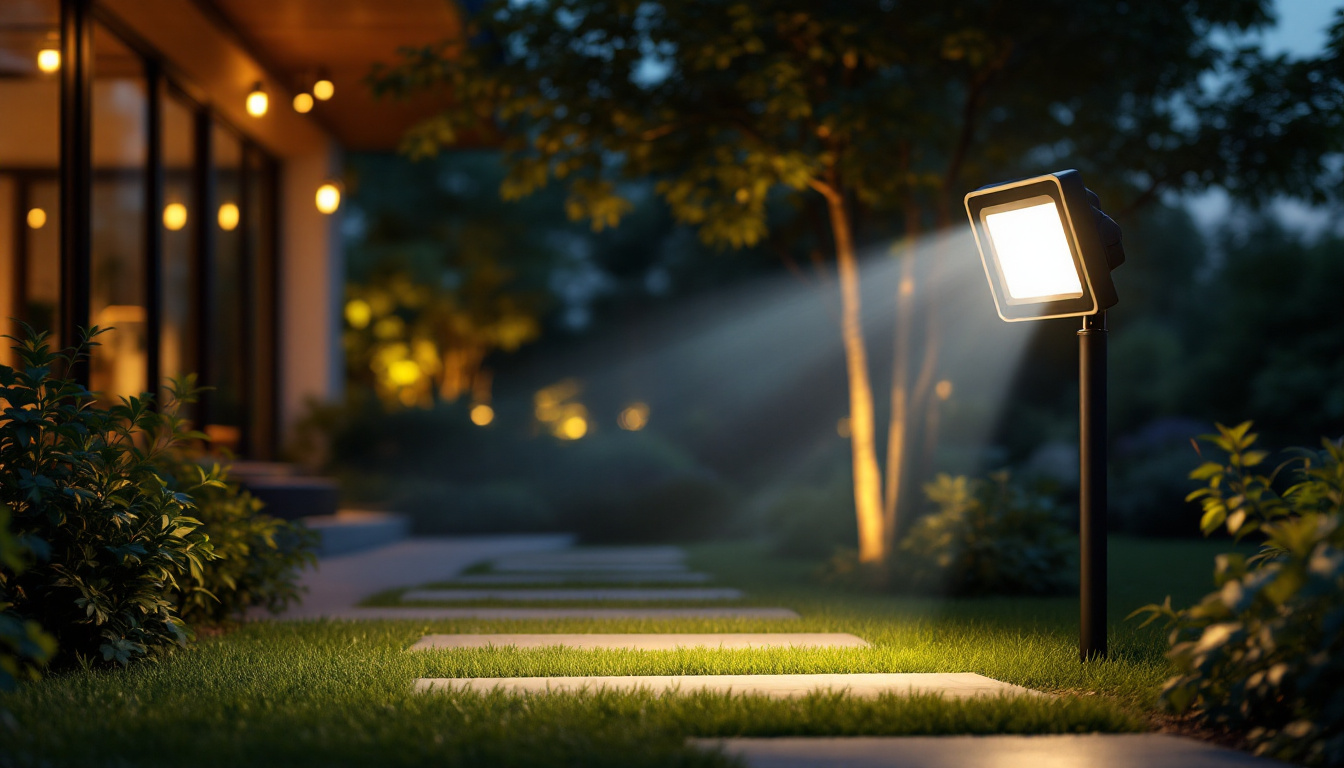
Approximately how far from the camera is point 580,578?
29.5 ft

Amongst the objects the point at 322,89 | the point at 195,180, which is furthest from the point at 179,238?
the point at 322,89

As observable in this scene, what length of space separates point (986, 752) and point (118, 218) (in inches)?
349

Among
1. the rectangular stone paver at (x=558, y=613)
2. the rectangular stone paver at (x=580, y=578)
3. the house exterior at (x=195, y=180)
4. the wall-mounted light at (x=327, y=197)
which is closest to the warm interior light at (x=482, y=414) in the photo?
the house exterior at (x=195, y=180)

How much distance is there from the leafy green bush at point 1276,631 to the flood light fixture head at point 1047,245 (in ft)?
3.06

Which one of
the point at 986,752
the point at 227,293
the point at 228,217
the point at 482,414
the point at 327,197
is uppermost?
the point at 327,197

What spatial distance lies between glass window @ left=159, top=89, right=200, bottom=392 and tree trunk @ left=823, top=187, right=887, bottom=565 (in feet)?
21.0

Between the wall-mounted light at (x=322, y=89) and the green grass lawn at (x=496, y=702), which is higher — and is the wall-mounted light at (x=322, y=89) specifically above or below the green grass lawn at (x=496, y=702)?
above

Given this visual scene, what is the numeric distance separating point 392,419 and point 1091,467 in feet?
47.6

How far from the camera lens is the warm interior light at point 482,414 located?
19.2m

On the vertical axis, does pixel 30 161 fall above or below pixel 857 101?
below

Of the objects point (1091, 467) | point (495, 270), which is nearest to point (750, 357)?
point (495, 270)

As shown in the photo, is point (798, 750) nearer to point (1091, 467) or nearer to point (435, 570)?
point (1091, 467)

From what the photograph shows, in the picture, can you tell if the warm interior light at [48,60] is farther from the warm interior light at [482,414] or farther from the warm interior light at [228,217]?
the warm interior light at [482,414]

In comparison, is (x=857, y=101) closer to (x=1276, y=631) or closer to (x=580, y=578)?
(x=580, y=578)
